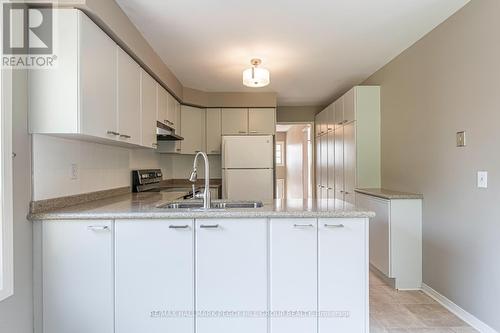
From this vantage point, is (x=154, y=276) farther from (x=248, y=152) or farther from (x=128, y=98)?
(x=248, y=152)

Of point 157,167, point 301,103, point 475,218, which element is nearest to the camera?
point 475,218

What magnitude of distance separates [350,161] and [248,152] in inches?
54.6

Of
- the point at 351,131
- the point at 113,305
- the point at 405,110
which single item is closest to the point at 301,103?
the point at 351,131

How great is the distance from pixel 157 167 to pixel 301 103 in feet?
9.53

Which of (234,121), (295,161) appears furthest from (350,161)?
(295,161)

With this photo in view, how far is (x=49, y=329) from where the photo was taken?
171 centimetres

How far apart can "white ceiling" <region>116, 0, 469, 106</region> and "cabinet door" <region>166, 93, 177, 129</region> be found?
33cm

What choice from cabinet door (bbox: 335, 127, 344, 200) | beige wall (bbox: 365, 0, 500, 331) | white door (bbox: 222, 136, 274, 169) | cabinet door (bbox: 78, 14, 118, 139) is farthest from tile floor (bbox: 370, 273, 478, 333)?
cabinet door (bbox: 78, 14, 118, 139)

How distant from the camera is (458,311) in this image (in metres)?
2.35

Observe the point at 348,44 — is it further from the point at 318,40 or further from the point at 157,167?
the point at 157,167

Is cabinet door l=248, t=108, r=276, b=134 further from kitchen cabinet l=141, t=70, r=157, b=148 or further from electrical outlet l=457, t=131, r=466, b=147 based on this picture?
electrical outlet l=457, t=131, r=466, b=147

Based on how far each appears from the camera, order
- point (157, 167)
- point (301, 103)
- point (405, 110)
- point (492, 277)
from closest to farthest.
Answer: point (492, 277) < point (405, 110) < point (157, 167) < point (301, 103)

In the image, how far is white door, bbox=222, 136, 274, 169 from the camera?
14.0 feet

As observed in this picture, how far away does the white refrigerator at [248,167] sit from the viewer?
4.27 m
